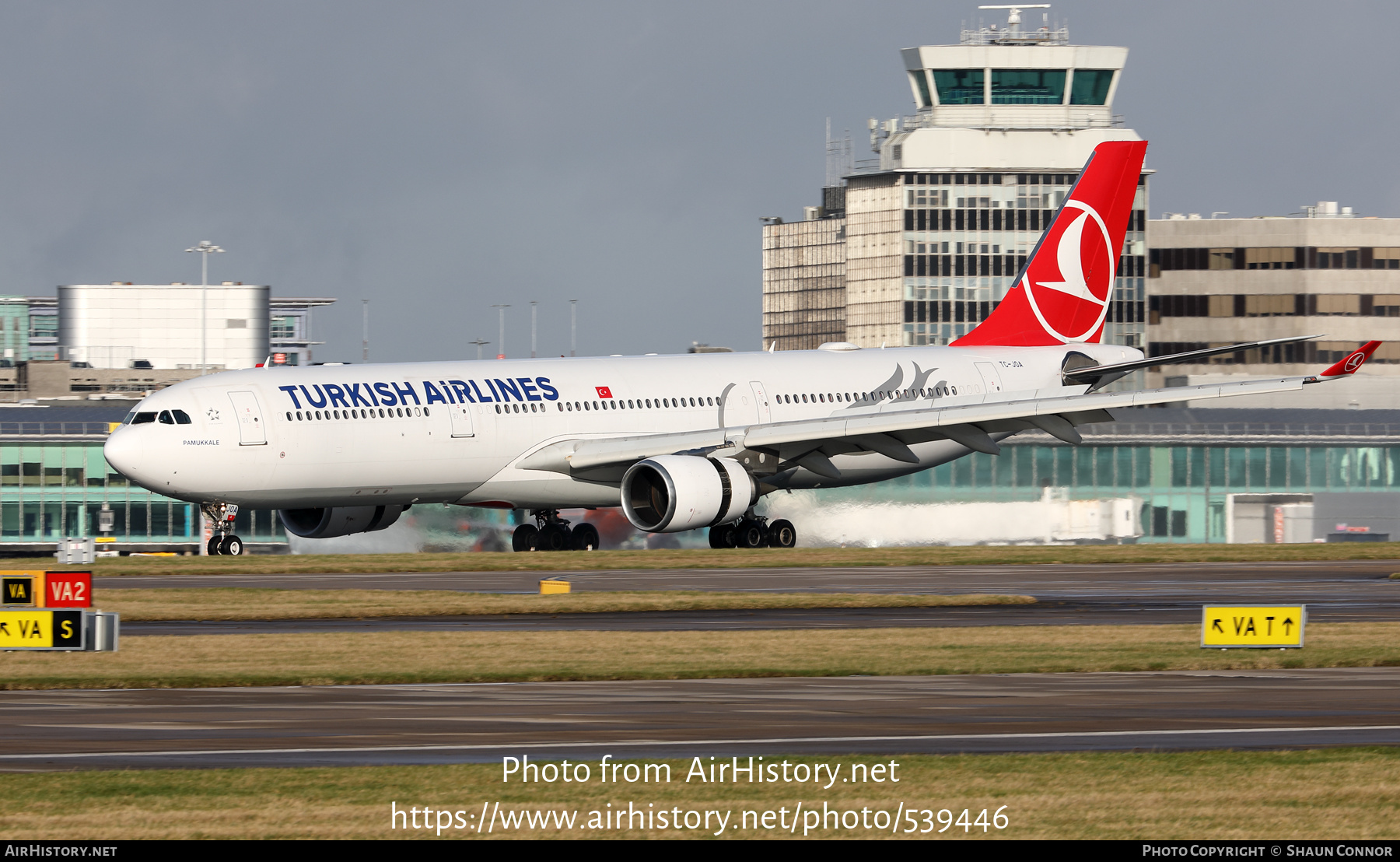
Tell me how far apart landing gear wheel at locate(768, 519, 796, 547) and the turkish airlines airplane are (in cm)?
5

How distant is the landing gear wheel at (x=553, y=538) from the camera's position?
51.6 m

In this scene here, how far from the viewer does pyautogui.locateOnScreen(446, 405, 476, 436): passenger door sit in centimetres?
4619

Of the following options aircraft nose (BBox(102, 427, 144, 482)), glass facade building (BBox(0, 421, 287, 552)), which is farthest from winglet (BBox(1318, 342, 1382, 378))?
glass facade building (BBox(0, 421, 287, 552))

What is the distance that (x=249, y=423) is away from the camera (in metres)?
43.7

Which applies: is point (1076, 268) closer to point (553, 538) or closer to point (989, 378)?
point (989, 378)

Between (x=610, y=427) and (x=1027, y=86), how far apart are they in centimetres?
10674

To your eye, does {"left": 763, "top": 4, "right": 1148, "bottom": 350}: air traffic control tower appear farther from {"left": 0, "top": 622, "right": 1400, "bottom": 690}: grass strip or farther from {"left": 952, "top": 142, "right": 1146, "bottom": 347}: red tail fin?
{"left": 0, "top": 622, "right": 1400, "bottom": 690}: grass strip

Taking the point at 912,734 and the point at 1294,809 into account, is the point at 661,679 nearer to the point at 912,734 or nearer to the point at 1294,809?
the point at 912,734

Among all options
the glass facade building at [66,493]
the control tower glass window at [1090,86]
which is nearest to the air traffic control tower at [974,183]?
the control tower glass window at [1090,86]

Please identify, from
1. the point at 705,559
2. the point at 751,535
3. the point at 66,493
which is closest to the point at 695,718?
the point at 705,559

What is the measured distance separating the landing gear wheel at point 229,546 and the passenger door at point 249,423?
5.00 m

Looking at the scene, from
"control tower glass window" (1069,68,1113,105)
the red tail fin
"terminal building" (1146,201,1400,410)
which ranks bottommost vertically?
the red tail fin

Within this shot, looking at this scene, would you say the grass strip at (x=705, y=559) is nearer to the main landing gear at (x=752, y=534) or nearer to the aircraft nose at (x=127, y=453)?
the main landing gear at (x=752, y=534)

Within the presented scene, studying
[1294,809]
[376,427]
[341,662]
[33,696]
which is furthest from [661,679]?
[376,427]
